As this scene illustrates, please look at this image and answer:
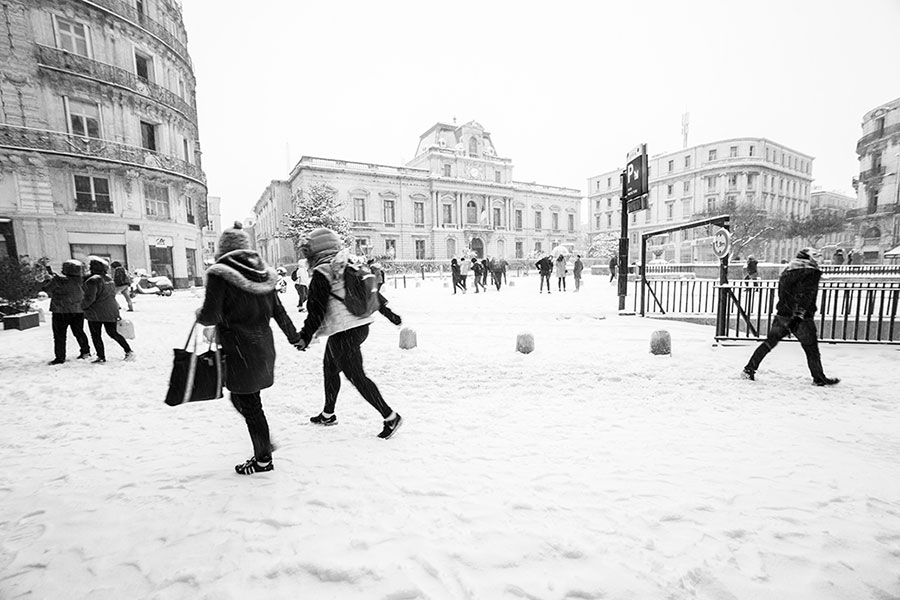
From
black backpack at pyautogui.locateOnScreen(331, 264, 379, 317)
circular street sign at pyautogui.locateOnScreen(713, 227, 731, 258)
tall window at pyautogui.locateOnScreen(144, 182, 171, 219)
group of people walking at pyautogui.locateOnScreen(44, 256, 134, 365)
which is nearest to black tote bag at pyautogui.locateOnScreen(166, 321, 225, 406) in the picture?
black backpack at pyautogui.locateOnScreen(331, 264, 379, 317)

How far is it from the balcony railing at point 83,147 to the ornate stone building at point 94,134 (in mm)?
42

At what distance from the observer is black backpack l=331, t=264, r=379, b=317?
3.31 m

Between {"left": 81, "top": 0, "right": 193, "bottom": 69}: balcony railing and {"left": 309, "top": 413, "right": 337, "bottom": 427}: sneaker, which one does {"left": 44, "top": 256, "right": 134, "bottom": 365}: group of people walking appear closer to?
{"left": 309, "top": 413, "right": 337, "bottom": 427}: sneaker

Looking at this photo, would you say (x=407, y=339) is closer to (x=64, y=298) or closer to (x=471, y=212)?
(x=64, y=298)

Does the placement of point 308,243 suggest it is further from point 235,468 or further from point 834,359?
point 834,359

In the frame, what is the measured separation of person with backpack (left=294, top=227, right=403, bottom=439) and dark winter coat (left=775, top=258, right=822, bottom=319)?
480cm

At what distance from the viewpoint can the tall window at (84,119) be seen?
62.1 ft

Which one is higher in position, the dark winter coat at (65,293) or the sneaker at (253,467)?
the dark winter coat at (65,293)

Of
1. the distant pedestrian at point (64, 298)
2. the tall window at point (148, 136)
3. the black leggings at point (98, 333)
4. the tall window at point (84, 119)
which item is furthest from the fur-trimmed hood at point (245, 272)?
the tall window at point (148, 136)

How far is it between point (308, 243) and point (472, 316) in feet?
25.1

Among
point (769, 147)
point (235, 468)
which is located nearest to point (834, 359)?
point (235, 468)

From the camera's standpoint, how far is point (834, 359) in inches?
233

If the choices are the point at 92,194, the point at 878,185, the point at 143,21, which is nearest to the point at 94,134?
the point at 92,194

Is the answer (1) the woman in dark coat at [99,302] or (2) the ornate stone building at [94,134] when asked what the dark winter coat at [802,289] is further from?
(2) the ornate stone building at [94,134]
